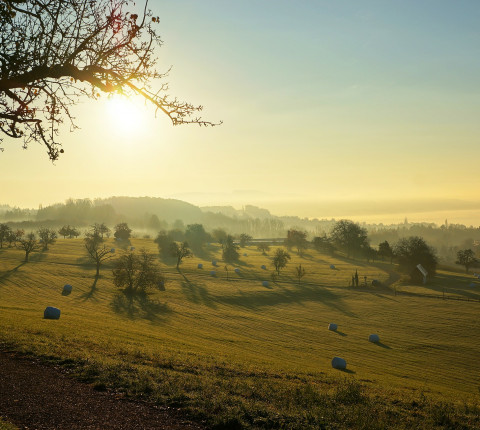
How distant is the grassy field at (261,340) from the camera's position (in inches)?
468

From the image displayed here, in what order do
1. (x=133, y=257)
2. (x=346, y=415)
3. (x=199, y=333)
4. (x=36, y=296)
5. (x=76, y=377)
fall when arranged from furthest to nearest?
(x=133, y=257) < (x=36, y=296) < (x=199, y=333) < (x=76, y=377) < (x=346, y=415)

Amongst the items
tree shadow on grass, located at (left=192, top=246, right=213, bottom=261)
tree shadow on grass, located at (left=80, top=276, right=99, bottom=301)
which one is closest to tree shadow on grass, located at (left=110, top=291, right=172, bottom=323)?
tree shadow on grass, located at (left=80, top=276, right=99, bottom=301)

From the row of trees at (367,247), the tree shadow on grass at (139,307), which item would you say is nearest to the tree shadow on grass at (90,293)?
the tree shadow on grass at (139,307)

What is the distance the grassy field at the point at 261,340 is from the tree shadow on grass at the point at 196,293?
340 millimetres

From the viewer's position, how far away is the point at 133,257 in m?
66.9

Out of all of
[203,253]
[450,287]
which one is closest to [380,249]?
[450,287]

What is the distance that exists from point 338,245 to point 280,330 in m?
106

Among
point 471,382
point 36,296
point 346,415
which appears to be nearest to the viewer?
point 346,415

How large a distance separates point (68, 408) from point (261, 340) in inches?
1323

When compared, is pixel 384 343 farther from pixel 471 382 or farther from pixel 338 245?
pixel 338 245

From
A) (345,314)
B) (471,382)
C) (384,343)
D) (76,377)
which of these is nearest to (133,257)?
(345,314)

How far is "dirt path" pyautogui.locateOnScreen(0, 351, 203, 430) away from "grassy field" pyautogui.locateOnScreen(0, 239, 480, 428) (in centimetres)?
72

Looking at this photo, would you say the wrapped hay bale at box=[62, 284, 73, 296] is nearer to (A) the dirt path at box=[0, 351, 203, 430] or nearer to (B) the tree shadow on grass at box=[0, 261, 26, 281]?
(B) the tree shadow on grass at box=[0, 261, 26, 281]

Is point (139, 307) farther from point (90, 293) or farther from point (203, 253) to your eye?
point (203, 253)
